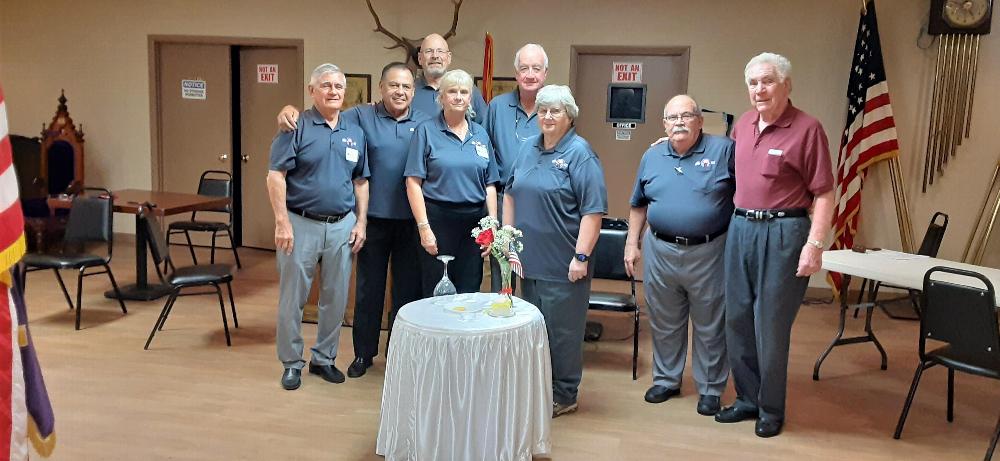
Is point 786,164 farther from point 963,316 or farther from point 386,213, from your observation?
point 386,213

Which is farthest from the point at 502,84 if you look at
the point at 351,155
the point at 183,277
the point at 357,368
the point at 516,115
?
the point at 357,368

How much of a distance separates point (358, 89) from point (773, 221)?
4.47m

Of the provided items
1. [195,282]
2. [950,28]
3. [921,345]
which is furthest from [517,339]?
[950,28]

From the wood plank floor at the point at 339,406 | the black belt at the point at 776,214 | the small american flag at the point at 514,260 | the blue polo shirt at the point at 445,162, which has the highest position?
the blue polo shirt at the point at 445,162

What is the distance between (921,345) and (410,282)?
2.24 m

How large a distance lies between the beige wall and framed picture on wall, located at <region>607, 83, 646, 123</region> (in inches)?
14.9

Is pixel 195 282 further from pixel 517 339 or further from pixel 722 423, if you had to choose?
pixel 722 423

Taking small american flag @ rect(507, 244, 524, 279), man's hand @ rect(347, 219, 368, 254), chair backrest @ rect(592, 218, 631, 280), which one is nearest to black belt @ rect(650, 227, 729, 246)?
small american flag @ rect(507, 244, 524, 279)

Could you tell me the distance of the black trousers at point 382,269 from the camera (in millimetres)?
3590

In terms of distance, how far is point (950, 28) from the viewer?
534 centimetres

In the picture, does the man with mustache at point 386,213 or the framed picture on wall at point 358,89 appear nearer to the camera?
the man with mustache at point 386,213

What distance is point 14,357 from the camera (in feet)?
5.25

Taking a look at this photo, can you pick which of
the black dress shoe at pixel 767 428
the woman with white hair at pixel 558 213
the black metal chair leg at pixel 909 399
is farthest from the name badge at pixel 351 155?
the black metal chair leg at pixel 909 399

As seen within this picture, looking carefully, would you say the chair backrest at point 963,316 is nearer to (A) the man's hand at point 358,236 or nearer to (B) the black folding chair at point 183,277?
(A) the man's hand at point 358,236
